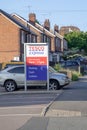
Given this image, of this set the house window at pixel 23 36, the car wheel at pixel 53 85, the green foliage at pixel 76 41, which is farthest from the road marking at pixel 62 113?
the green foliage at pixel 76 41

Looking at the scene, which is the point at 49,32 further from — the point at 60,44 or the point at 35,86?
the point at 35,86

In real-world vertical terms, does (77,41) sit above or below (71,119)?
above

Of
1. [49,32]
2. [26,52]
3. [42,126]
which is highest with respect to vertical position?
[49,32]

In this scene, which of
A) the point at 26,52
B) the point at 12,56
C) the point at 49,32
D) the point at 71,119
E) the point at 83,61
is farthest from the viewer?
the point at 83,61

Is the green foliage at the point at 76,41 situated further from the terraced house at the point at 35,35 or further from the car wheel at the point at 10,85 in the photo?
the car wheel at the point at 10,85

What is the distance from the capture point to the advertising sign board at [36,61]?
2889 centimetres

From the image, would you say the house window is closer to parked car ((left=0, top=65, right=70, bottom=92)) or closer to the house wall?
the house wall

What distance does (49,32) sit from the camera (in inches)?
3228

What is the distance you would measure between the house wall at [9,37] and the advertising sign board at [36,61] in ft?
83.1

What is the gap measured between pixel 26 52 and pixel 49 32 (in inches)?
2095

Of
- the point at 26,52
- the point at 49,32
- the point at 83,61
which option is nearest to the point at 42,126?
the point at 26,52

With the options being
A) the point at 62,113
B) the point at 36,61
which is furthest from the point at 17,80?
the point at 62,113

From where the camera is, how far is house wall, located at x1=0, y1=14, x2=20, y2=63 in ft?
179

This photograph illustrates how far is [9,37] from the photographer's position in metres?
54.8
